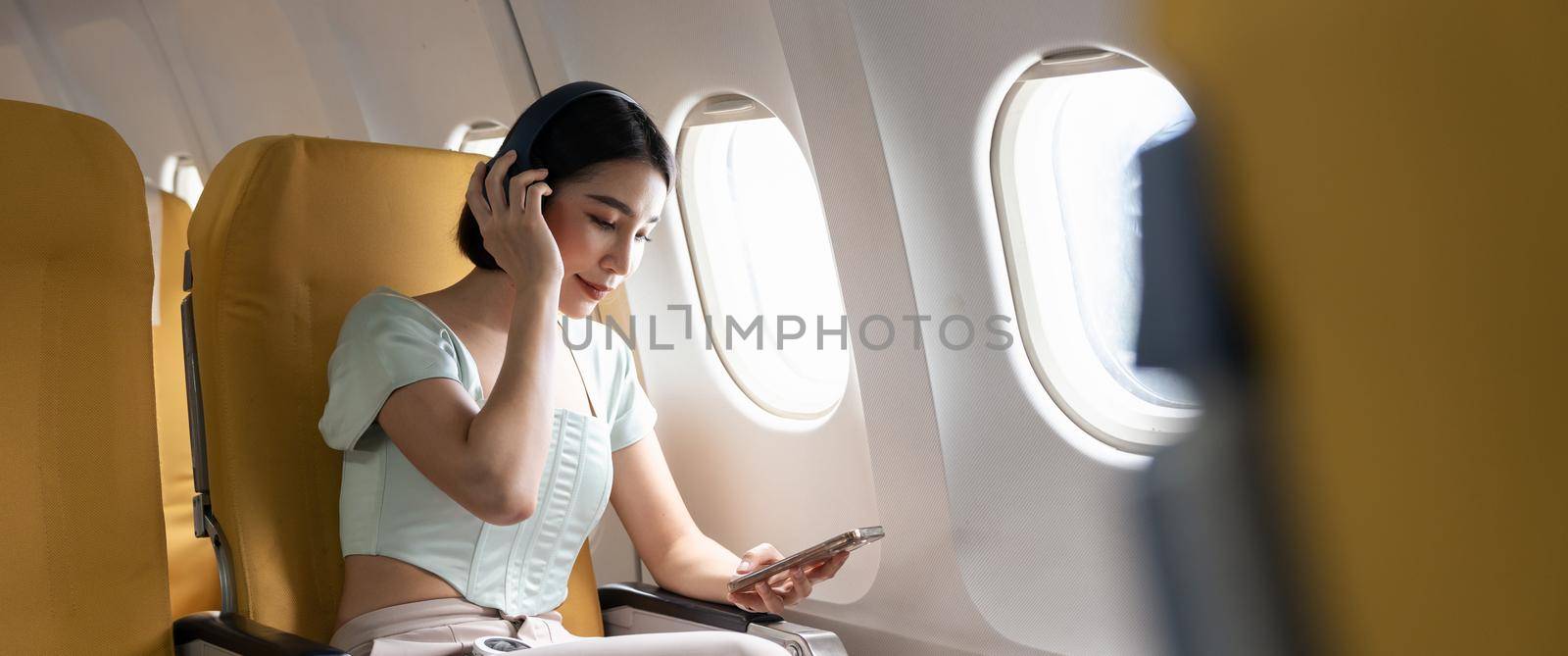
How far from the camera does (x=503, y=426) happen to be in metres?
1.76

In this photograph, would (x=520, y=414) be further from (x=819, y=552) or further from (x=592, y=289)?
(x=819, y=552)

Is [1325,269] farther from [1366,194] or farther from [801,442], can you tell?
[801,442]

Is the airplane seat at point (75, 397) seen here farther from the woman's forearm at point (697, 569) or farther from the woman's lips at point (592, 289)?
the woman's forearm at point (697, 569)

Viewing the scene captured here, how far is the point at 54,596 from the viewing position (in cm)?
180

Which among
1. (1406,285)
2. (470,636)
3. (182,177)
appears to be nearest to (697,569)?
(470,636)

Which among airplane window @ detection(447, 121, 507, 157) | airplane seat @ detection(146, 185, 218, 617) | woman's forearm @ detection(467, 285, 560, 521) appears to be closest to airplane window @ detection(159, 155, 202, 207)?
airplane window @ detection(447, 121, 507, 157)

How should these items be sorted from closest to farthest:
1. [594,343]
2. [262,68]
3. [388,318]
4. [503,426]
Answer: [503,426]
[388,318]
[594,343]
[262,68]

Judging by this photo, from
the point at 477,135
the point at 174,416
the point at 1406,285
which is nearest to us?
the point at 1406,285

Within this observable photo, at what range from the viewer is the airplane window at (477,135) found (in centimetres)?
366

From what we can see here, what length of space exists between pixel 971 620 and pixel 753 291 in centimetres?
114

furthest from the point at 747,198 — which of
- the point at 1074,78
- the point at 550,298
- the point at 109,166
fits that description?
the point at 109,166

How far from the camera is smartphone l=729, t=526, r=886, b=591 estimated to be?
1859mm

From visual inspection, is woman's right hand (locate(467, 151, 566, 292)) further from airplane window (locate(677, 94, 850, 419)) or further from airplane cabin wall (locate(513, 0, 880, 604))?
airplane window (locate(677, 94, 850, 419))

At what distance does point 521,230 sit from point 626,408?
1.80ft
